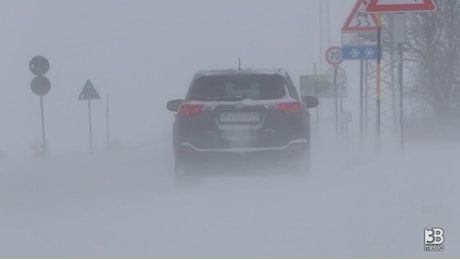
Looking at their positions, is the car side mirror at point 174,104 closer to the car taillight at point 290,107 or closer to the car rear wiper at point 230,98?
the car rear wiper at point 230,98

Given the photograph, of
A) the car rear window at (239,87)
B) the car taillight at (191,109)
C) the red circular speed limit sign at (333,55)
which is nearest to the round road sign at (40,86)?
the red circular speed limit sign at (333,55)

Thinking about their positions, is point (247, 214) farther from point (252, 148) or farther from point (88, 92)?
point (88, 92)

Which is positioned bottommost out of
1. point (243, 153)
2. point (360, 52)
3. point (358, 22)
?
point (243, 153)

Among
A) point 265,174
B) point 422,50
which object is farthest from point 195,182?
point 422,50

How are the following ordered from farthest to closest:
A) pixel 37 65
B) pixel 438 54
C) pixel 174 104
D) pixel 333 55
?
pixel 438 54, pixel 333 55, pixel 37 65, pixel 174 104

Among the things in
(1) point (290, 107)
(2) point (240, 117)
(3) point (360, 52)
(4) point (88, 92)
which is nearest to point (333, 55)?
(3) point (360, 52)

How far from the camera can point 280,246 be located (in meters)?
9.14

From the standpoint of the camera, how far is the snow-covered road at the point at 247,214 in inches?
355

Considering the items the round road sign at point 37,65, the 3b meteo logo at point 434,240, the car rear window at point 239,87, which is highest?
the round road sign at point 37,65

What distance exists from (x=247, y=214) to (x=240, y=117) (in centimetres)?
222

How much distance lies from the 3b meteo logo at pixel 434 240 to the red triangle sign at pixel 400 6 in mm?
5301

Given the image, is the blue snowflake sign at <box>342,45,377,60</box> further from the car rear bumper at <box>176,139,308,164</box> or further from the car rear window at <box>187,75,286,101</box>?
the car rear bumper at <box>176,139,308,164</box>

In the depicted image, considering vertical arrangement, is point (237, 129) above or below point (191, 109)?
below

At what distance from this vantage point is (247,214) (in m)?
11.0
